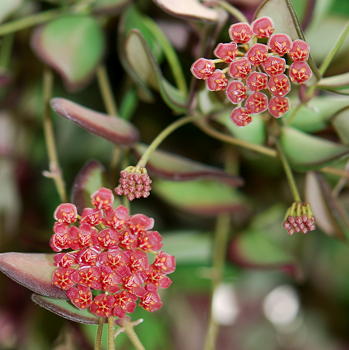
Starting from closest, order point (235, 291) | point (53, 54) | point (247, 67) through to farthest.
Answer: point (247, 67) → point (53, 54) → point (235, 291)

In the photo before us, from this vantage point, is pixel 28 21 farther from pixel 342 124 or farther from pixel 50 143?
pixel 342 124

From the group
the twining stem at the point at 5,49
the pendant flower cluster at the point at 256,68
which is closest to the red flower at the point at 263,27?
the pendant flower cluster at the point at 256,68

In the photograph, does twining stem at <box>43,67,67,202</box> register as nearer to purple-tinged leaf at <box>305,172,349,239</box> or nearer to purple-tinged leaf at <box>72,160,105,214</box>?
purple-tinged leaf at <box>72,160,105,214</box>

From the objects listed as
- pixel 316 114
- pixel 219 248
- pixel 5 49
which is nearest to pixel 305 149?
pixel 316 114

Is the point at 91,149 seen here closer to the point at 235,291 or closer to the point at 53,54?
the point at 53,54

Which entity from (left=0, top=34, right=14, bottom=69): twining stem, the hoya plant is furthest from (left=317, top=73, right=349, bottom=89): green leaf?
(left=0, top=34, right=14, bottom=69): twining stem

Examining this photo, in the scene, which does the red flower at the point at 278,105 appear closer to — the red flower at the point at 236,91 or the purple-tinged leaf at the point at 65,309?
the red flower at the point at 236,91

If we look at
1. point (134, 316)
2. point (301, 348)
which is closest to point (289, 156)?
point (134, 316)
